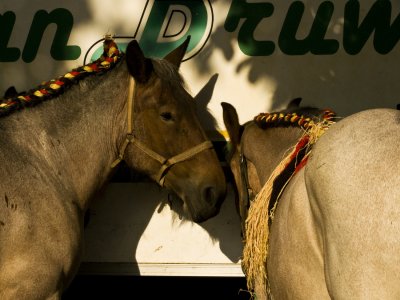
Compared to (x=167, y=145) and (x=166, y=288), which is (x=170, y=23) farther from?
(x=166, y=288)

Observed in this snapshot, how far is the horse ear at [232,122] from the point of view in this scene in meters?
5.54

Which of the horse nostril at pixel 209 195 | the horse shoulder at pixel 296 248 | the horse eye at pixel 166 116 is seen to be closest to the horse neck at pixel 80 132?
the horse eye at pixel 166 116

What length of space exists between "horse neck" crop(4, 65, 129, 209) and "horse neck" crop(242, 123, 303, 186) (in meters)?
0.83

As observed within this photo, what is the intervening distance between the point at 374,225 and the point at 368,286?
0.24m

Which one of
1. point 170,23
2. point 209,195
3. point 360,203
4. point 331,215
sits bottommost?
point 209,195

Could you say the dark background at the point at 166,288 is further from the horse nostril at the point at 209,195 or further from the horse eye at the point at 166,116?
the horse eye at the point at 166,116

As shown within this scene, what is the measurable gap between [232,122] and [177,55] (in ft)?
1.88

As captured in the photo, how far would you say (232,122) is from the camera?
5.54 m

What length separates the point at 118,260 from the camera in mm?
5871

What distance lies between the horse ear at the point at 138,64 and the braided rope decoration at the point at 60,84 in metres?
0.21

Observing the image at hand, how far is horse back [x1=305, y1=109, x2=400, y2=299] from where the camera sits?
10.5 ft

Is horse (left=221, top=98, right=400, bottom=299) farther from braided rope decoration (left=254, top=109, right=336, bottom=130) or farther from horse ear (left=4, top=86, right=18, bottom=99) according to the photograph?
horse ear (left=4, top=86, right=18, bottom=99)

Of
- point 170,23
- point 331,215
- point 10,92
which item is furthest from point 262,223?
point 10,92

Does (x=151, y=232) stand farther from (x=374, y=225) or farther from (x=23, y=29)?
(x=374, y=225)
